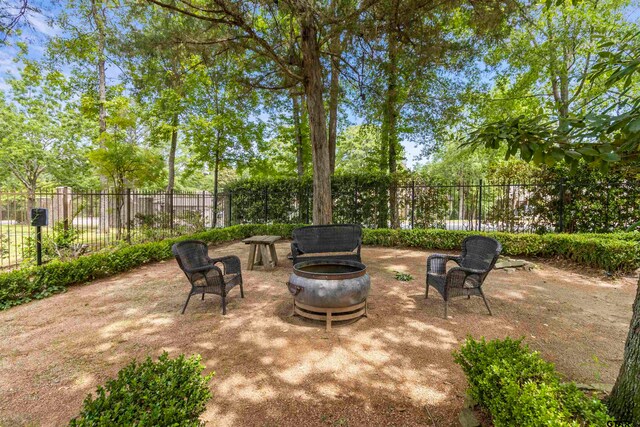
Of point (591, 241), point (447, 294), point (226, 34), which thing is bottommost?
point (447, 294)

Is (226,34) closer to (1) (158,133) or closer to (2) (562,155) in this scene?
(2) (562,155)

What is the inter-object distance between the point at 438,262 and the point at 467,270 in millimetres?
875

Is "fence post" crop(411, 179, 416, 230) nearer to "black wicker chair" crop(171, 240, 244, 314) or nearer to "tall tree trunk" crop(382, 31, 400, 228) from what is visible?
"tall tree trunk" crop(382, 31, 400, 228)

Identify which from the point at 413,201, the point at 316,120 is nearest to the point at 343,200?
the point at 413,201

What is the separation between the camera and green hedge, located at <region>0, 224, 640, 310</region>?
4809 mm

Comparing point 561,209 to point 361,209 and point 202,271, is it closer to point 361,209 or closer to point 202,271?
point 361,209

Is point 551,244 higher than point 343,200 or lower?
lower

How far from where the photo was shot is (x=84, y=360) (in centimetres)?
300

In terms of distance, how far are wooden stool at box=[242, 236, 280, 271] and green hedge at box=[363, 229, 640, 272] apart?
3.89 m

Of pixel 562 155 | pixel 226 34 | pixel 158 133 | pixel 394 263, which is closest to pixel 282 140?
pixel 158 133

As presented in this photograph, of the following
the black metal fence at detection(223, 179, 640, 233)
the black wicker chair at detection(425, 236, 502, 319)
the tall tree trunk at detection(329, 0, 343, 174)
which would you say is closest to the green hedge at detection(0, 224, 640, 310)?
the black metal fence at detection(223, 179, 640, 233)

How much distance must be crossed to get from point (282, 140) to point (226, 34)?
7507mm

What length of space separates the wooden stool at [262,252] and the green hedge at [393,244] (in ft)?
8.01

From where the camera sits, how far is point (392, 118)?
11047mm
